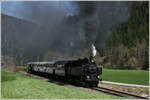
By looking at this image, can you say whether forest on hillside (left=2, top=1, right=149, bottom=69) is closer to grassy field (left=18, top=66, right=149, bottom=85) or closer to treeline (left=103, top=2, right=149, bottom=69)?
treeline (left=103, top=2, right=149, bottom=69)

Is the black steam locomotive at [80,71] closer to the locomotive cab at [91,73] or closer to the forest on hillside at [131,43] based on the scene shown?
the locomotive cab at [91,73]

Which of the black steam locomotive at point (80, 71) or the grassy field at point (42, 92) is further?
the black steam locomotive at point (80, 71)

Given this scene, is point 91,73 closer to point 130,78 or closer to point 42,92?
point 42,92

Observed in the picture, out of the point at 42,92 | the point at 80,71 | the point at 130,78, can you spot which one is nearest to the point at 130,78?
the point at 130,78

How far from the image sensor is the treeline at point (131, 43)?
42906 millimetres

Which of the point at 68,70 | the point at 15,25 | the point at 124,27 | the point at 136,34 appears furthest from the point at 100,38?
the point at 136,34

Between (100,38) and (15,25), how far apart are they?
42.3 feet

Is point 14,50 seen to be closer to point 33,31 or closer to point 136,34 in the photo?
point 33,31

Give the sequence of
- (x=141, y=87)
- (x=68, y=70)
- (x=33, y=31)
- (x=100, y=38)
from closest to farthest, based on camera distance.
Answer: (x=141, y=87), (x=68, y=70), (x=100, y=38), (x=33, y=31)

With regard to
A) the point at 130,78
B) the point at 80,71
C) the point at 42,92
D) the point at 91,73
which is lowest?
the point at 130,78

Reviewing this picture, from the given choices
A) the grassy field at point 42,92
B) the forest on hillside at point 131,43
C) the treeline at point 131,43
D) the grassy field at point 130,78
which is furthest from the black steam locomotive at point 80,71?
the forest on hillside at point 131,43

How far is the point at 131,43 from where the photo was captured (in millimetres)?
54406

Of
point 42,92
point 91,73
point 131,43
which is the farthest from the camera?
point 131,43

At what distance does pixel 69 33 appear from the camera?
28672 mm
